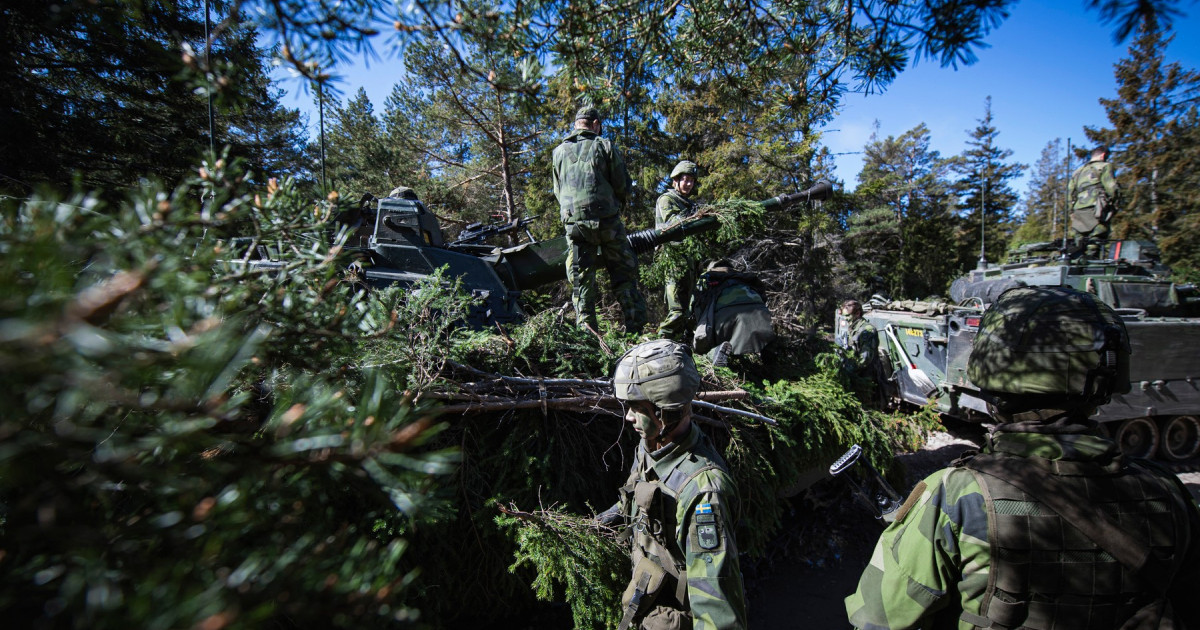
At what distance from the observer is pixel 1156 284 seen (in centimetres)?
758

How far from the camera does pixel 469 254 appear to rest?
5152mm

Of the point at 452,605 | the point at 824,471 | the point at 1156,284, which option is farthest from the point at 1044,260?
the point at 452,605

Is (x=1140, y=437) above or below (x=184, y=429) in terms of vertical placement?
below

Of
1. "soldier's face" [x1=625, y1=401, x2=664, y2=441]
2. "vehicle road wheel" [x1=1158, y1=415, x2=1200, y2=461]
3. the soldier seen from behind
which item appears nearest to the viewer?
"soldier's face" [x1=625, y1=401, x2=664, y2=441]

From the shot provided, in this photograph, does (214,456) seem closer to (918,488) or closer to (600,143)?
(918,488)

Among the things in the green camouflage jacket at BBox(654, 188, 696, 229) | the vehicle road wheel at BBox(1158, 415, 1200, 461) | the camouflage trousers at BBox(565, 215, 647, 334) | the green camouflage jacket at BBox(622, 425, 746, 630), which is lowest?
the vehicle road wheel at BBox(1158, 415, 1200, 461)

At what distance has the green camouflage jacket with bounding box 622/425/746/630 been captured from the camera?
1.78 m

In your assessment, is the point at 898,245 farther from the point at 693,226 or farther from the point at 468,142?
the point at 693,226

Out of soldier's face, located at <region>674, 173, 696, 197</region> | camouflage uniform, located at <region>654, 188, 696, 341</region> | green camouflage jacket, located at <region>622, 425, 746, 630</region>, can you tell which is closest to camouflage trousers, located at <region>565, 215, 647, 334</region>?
camouflage uniform, located at <region>654, 188, 696, 341</region>

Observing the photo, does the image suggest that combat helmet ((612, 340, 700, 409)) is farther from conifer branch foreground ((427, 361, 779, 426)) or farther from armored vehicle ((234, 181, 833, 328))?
armored vehicle ((234, 181, 833, 328))

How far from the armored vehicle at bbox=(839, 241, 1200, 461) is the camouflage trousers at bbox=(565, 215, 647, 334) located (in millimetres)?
4011

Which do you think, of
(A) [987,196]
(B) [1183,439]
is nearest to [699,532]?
(B) [1183,439]

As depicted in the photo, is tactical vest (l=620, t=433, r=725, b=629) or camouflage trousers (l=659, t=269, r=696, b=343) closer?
tactical vest (l=620, t=433, r=725, b=629)

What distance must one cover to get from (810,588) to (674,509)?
10.2 feet
